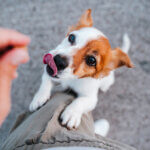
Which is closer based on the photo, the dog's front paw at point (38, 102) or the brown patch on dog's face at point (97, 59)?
the brown patch on dog's face at point (97, 59)

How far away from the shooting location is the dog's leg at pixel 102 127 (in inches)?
69.1

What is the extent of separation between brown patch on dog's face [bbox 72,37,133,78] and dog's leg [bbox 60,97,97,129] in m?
0.27

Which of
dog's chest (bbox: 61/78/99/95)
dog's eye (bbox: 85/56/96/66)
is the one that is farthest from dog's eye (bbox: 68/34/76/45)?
dog's chest (bbox: 61/78/99/95)

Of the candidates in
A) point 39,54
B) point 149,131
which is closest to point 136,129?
point 149,131

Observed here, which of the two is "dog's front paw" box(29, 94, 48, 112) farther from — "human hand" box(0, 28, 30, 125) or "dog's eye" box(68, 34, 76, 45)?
"human hand" box(0, 28, 30, 125)

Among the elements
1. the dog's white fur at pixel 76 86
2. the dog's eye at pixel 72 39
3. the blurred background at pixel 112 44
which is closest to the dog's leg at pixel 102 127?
the blurred background at pixel 112 44

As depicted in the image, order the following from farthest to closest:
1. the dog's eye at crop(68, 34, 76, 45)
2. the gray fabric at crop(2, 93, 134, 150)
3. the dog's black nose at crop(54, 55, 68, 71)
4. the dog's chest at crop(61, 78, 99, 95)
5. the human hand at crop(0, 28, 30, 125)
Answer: the dog's chest at crop(61, 78, 99, 95), the dog's eye at crop(68, 34, 76, 45), the dog's black nose at crop(54, 55, 68, 71), the gray fabric at crop(2, 93, 134, 150), the human hand at crop(0, 28, 30, 125)

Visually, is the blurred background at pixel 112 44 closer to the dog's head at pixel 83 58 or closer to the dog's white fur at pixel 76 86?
the dog's white fur at pixel 76 86

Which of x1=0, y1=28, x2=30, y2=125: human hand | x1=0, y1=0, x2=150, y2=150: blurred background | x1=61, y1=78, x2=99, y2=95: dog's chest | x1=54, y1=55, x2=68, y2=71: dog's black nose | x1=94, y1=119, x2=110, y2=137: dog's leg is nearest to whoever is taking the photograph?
x1=0, y1=28, x2=30, y2=125: human hand

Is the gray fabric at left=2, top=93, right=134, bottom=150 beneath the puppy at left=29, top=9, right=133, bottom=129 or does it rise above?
beneath

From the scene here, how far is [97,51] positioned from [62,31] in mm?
963

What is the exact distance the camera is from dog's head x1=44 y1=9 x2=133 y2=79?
1.11 metres

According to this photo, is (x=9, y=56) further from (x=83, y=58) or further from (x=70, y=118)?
(x=70, y=118)

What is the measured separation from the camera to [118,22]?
2.07 m
